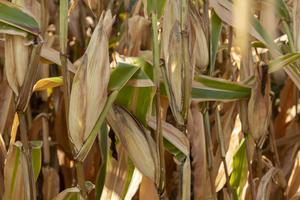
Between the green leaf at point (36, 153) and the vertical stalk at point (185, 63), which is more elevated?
the vertical stalk at point (185, 63)

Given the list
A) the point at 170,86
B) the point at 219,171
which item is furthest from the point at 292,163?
the point at 170,86

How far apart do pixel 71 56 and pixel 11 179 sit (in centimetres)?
62

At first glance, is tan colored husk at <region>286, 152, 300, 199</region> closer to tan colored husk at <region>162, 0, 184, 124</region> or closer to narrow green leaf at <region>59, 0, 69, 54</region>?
tan colored husk at <region>162, 0, 184, 124</region>

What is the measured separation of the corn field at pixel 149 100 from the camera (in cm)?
80

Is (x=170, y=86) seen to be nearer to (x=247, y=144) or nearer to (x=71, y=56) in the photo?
(x=247, y=144)

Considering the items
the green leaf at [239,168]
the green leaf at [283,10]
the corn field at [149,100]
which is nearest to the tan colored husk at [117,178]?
the corn field at [149,100]

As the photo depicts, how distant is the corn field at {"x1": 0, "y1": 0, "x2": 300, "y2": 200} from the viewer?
80cm

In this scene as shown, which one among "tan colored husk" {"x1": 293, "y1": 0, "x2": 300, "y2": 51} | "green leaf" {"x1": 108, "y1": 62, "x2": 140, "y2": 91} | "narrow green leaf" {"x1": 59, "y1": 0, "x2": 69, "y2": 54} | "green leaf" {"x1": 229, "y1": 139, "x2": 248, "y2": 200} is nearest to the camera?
"narrow green leaf" {"x1": 59, "y1": 0, "x2": 69, "y2": 54}

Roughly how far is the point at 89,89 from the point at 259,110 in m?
0.29

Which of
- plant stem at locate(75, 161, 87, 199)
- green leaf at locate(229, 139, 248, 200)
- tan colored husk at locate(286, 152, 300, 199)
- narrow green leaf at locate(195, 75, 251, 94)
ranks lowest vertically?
tan colored husk at locate(286, 152, 300, 199)

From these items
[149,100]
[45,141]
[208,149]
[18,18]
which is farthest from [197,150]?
[18,18]

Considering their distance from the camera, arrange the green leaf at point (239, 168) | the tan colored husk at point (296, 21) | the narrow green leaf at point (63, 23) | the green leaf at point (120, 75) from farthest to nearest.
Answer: the green leaf at point (239, 168)
the tan colored husk at point (296, 21)
the green leaf at point (120, 75)
the narrow green leaf at point (63, 23)

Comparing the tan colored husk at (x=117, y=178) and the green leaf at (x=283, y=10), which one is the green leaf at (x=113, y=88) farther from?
the green leaf at (x=283, y=10)

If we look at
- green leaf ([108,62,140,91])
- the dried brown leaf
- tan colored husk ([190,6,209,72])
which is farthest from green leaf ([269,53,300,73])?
the dried brown leaf
